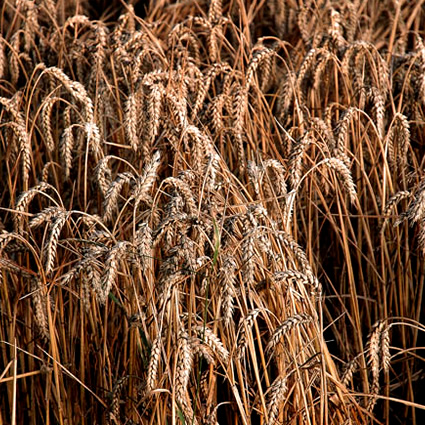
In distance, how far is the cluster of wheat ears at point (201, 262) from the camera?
5.02ft

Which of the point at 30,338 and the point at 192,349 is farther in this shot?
the point at 30,338

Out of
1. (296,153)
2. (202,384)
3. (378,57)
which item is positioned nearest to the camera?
(202,384)

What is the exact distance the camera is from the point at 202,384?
5.46 ft

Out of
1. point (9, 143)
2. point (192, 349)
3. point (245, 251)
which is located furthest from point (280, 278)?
point (9, 143)

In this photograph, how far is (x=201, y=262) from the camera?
150 cm

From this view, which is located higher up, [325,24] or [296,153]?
[325,24]

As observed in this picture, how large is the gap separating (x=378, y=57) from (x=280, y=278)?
1.15 meters

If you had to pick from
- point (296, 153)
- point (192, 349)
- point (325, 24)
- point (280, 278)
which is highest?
point (325, 24)

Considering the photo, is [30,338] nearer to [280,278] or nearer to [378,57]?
[280,278]

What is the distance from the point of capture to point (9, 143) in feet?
6.97

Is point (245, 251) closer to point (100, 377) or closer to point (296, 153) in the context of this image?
point (296, 153)

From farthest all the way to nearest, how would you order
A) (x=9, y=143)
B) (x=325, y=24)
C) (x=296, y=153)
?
(x=325, y=24), (x=9, y=143), (x=296, y=153)

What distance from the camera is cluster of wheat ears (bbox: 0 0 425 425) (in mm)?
1530

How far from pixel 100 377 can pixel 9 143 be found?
2.62ft
